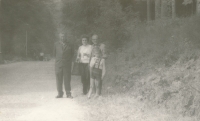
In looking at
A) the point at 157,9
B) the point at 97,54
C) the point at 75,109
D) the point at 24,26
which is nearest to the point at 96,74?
the point at 97,54

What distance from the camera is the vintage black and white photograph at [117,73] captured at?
7.90m

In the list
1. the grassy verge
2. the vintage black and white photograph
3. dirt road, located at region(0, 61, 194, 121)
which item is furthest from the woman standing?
the grassy verge

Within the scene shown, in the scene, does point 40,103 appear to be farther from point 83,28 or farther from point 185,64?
point 83,28

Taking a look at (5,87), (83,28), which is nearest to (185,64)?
(5,87)

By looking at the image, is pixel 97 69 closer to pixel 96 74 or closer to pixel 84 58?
pixel 96 74

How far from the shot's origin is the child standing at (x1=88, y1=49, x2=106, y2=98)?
1049 centimetres

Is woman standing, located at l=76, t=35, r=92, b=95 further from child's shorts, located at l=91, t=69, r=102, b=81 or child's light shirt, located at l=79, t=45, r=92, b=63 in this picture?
child's shorts, located at l=91, t=69, r=102, b=81

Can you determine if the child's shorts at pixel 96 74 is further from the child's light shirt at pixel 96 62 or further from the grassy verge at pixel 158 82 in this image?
the grassy verge at pixel 158 82

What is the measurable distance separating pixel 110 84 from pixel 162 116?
17.5ft

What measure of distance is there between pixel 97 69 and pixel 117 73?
280 cm

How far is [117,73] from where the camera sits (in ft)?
43.5

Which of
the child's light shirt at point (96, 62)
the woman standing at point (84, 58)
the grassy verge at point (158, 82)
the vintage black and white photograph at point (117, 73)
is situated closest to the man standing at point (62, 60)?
the vintage black and white photograph at point (117, 73)

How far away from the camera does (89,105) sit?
30.6 ft

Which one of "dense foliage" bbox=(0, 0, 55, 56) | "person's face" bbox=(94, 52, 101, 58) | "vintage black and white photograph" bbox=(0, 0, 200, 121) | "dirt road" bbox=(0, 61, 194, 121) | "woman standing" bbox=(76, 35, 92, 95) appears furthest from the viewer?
"dense foliage" bbox=(0, 0, 55, 56)
